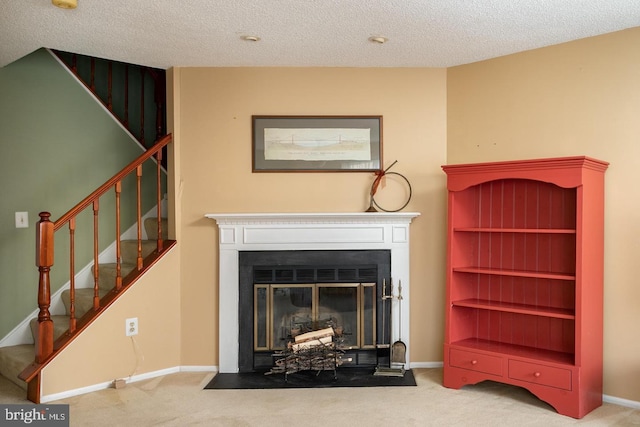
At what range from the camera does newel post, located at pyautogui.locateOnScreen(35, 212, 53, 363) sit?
123 inches

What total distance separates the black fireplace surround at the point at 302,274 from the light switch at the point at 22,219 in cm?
166

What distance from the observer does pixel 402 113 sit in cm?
394

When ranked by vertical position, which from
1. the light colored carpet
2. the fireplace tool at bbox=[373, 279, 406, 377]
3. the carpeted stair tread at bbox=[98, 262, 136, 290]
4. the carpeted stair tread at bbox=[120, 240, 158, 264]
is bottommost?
the light colored carpet

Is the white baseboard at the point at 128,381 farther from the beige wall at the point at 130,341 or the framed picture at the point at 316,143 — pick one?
the framed picture at the point at 316,143

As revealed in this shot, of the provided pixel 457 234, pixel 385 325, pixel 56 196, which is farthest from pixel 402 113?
pixel 56 196

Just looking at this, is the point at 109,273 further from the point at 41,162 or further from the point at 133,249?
the point at 41,162

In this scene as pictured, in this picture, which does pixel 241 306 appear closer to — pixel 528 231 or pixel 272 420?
pixel 272 420

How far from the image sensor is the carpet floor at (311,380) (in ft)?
11.6

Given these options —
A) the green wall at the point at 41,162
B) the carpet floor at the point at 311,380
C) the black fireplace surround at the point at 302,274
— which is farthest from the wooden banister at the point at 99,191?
the carpet floor at the point at 311,380

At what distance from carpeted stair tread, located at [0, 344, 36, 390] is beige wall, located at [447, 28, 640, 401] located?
345cm

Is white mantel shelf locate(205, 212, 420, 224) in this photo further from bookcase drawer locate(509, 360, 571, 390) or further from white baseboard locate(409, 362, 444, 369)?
bookcase drawer locate(509, 360, 571, 390)

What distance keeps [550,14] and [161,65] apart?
Answer: 265 centimetres

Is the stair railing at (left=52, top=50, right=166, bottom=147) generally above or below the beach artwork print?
above

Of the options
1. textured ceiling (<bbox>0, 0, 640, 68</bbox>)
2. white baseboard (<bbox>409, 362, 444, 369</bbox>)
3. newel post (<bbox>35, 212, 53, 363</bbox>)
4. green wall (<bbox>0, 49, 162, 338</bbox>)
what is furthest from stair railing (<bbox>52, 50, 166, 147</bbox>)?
white baseboard (<bbox>409, 362, 444, 369</bbox>)
